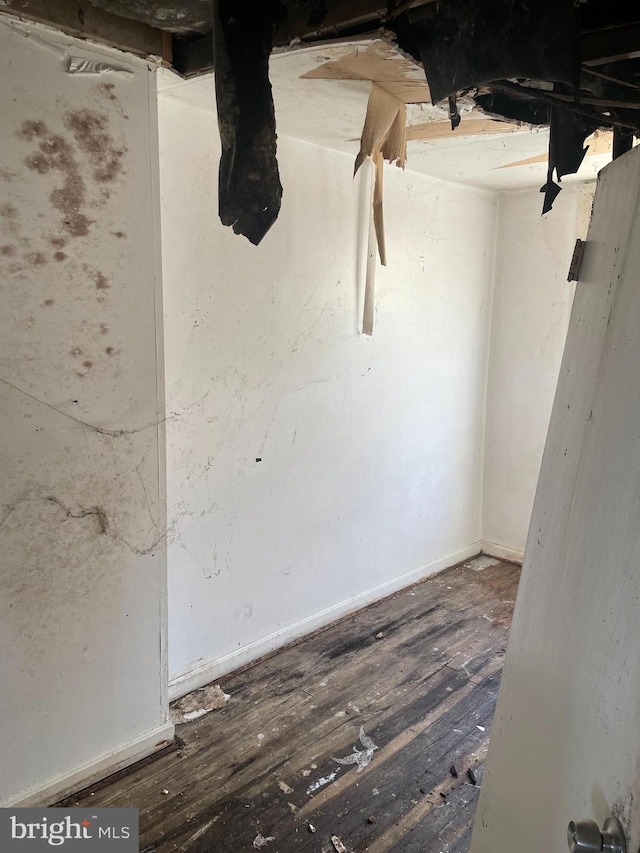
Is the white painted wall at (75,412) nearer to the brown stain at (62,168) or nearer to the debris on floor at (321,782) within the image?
the brown stain at (62,168)

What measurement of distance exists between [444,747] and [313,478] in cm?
124

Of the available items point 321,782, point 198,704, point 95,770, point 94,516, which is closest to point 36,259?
point 94,516

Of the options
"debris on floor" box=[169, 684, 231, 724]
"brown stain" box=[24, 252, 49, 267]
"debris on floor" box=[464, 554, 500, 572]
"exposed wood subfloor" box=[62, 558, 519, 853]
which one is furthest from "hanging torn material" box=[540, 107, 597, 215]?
"debris on floor" box=[464, 554, 500, 572]

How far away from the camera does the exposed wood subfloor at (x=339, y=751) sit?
182 centimetres

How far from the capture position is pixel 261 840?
178 centimetres

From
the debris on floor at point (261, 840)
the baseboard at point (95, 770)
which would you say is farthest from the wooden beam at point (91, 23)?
the debris on floor at point (261, 840)

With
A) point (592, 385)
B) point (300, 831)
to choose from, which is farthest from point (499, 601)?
point (592, 385)

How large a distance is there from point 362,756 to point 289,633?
79 cm

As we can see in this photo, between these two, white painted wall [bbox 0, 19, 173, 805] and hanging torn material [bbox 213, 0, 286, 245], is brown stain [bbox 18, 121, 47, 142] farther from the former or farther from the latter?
hanging torn material [bbox 213, 0, 286, 245]

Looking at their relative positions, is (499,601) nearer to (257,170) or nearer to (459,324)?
(459,324)

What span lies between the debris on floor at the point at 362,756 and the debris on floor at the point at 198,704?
1.84 feet

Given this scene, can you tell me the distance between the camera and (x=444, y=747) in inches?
86.0

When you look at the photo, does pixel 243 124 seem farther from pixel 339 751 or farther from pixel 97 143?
pixel 339 751

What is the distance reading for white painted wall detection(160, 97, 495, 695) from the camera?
2270 mm
